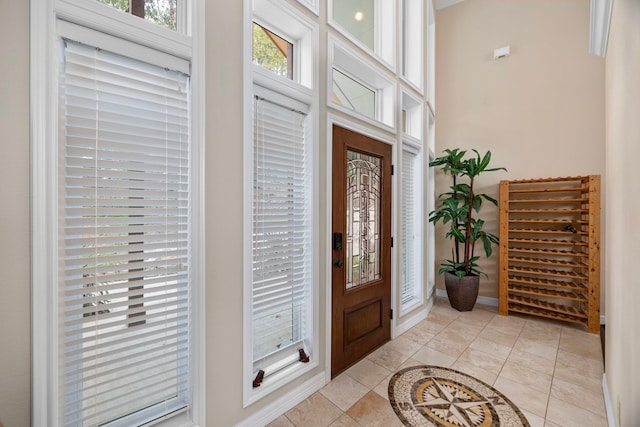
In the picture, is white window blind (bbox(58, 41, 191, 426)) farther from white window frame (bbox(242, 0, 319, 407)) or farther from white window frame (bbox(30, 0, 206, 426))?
white window frame (bbox(242, 0, 319, 407))

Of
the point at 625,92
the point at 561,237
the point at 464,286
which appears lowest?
Answer: the point at 464,286

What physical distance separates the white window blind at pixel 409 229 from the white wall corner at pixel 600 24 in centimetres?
176

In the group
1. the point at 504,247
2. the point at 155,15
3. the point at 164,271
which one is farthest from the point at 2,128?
the point at 504,247

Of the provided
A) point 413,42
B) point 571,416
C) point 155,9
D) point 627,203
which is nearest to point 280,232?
point 155,9

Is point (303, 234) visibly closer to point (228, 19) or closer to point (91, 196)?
point (91, 196)

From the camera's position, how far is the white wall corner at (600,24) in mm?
1549

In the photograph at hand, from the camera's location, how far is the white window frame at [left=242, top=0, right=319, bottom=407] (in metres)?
1.66

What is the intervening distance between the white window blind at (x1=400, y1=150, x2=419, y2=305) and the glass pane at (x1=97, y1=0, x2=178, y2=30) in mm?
2669

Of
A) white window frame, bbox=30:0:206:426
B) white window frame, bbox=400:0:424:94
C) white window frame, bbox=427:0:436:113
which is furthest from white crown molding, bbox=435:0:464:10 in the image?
white window frame, bbox=30:0:206:426

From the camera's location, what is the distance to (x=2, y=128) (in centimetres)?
98

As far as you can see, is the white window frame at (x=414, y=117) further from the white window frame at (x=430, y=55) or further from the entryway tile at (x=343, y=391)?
the entryway tile at (x=343, y=391)

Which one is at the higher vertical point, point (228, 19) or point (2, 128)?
point (228, 19)

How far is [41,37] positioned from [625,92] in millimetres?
2578

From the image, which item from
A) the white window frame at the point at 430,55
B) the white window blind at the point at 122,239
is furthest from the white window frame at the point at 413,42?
the white window blind at the point at 122,239
